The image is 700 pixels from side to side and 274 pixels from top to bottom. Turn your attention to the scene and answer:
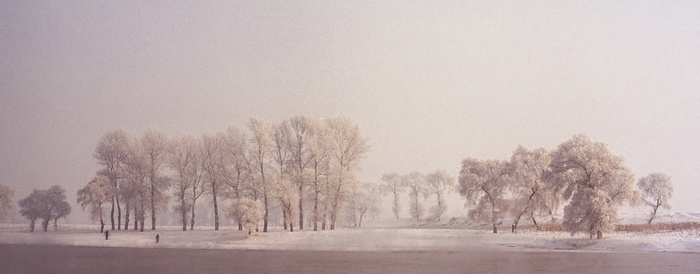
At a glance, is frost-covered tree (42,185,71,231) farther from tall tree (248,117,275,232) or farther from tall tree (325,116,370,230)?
tall tree (325,116,370,230)

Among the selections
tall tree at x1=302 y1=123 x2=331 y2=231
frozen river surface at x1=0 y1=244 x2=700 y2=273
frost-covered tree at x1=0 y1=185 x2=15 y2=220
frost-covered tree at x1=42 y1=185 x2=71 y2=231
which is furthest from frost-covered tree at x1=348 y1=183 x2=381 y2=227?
frozen river surface at x1=0 y1=244 x2=700 y2=273

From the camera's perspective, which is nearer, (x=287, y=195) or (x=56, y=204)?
(x=287, y=195)

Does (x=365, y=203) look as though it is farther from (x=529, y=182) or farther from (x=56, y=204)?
(x=56, y=204)

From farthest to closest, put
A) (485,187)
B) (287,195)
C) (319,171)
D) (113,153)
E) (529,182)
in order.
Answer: (113,153) → (319,171) → (485,187) → (287,195) → (529,182)

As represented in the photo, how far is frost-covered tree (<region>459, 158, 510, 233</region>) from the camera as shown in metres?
50.0

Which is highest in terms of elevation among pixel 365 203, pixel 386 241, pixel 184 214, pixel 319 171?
pixel 319 171

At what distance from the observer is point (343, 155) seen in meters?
53.1

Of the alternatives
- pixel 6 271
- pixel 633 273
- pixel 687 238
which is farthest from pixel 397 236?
pixel 6 271

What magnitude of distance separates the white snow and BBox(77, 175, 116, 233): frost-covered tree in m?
3.37

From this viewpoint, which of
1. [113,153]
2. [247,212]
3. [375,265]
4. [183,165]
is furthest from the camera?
[113,153]

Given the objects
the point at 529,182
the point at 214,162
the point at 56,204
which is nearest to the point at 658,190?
the point at 529,182

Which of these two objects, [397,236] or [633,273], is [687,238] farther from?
[397,236]

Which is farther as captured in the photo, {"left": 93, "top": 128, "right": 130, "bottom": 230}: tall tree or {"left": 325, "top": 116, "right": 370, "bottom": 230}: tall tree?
{"left": 93, "top": 128, "right": 130, "bottom": 230}: tall tree

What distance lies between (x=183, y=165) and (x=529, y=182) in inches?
1475
